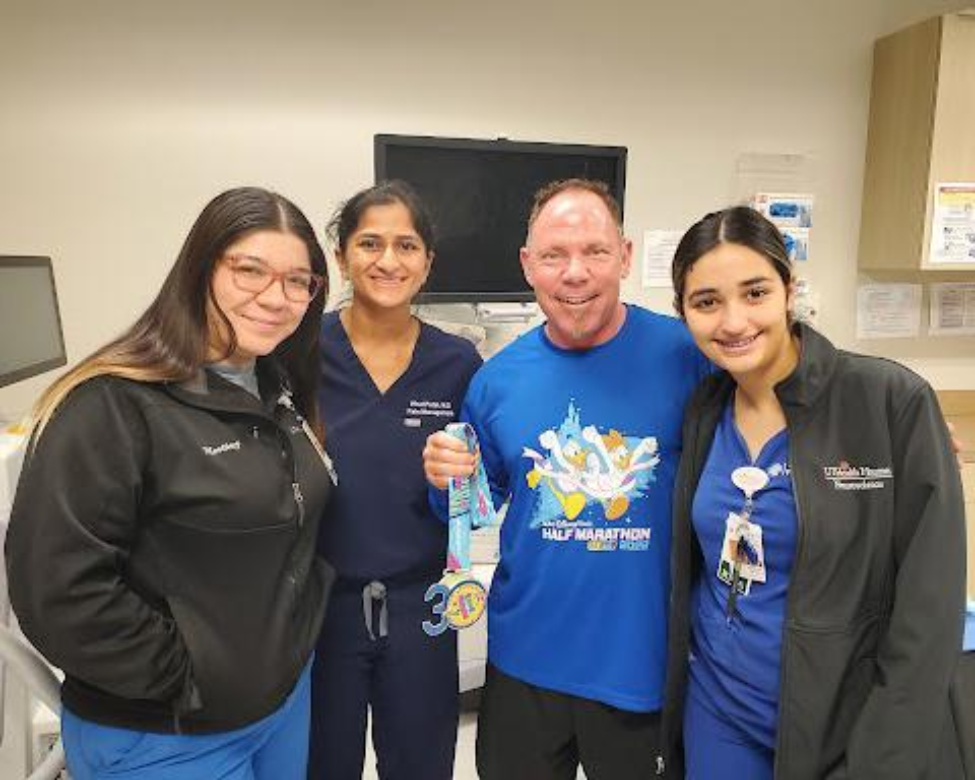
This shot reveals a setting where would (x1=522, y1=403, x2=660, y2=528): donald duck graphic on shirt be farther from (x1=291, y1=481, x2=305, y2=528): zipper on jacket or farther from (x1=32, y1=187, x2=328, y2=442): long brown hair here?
(x1=32, y1=187, x2=328, y2=442): long brown hair

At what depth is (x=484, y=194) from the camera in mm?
2375

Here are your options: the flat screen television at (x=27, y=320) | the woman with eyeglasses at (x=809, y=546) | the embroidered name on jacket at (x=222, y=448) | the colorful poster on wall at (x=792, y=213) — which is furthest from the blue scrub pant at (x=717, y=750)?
the colorful poster on wall at (x=792, y=213)

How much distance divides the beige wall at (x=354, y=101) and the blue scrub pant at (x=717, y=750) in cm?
192

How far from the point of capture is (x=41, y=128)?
7.58ft

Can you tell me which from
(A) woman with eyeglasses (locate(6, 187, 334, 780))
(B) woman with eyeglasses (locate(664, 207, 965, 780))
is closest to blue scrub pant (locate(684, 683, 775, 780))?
(B) woman with eyeglasses (locate(664, 207, 965, 780))

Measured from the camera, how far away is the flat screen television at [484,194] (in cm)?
232

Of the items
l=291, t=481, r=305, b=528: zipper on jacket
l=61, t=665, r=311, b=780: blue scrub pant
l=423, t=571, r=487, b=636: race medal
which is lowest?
l=61, t=665, r=311, b=780: blue scrub pant

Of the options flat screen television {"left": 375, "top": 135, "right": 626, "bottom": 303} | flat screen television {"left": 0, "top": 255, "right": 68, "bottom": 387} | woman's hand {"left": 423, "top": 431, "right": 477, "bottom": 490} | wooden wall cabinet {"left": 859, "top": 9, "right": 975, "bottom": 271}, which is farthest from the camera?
wooden wall cabinet {"left": 859, "top": 9, "right": 975, "bottom": 271}

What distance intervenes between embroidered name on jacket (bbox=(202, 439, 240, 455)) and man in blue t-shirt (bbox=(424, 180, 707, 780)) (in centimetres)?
35

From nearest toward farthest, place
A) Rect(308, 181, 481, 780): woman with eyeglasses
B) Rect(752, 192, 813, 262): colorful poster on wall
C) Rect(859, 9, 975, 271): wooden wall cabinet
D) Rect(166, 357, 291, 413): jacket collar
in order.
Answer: Rect(166, 357, 291, 413): jacket collar < Rect(308, 181, 481, 780): woman with eyeglasses < Rect(859, 9, 975, 271): wooden wall cabinet < Rect(752, 192, 813, 262): colorful poster on wall

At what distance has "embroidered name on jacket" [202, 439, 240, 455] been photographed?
1.04 m

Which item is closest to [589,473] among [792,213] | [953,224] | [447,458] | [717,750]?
[447,458]

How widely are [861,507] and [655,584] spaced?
0.36 meters

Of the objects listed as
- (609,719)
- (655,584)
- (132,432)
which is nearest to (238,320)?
(132,432)
